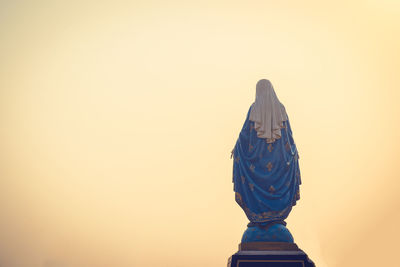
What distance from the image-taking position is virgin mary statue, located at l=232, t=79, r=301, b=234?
10.6 metres

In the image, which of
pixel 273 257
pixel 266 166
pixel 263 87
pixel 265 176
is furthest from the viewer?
pixel 263 87

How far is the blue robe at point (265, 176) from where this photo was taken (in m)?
10.6

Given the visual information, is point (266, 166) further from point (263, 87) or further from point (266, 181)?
point (263, 87)

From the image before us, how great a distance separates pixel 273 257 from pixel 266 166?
2.14 meters

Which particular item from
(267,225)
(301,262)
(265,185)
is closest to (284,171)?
(265,185)

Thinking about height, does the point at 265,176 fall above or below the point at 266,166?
below

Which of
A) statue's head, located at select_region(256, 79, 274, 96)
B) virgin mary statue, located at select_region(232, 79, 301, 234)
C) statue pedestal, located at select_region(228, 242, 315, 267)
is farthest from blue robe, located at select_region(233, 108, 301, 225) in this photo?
statue's head, located at select_region(256, 79, 274, 96)

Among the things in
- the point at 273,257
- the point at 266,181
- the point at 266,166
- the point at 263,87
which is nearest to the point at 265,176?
the point at 266,181

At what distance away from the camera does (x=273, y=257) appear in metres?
9.81

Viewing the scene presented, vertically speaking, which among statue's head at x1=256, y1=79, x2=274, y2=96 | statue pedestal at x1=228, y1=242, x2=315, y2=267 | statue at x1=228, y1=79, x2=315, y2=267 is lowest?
statue pedestal at x1=228, y1=242, x2=315, y2=267

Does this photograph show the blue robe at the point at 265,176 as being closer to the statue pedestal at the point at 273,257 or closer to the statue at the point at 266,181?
the statue at the point at 266,181

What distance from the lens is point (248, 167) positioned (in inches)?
434

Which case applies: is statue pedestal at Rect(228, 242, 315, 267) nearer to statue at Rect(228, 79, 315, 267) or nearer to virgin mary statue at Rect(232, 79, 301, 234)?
statue at Rect(228, 79, 315, 267)

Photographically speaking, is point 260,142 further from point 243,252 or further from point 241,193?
point 243,252
